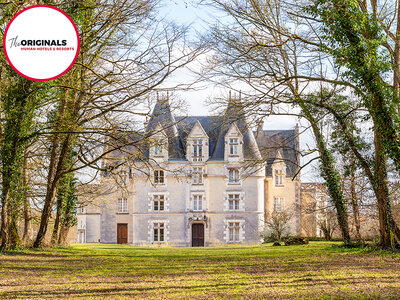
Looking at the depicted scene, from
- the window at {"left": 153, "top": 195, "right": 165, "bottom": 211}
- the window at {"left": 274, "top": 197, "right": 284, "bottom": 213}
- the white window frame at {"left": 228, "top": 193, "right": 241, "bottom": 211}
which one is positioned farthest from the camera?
the window at {"left": 274, "top": 197, "right": 284, "bottom": 213}

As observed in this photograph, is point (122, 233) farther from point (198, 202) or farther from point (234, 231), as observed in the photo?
point (234, 231)

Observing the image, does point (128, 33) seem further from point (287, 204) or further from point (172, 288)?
point (287, 204)

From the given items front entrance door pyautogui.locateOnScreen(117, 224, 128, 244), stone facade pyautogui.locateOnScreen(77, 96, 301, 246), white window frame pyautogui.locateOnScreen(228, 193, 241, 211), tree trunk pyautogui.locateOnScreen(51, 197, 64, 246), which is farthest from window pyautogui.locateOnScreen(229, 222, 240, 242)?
tree trunk pyautogui.locateOnScreen(51, 197, 64, 246)

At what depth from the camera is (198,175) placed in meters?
40.6

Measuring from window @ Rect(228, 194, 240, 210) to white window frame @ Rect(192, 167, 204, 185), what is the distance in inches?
103

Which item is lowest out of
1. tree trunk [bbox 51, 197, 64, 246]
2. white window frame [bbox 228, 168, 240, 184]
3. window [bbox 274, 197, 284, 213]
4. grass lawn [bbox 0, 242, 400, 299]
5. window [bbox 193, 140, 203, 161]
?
grass lawn [bbox 0, 242, 400, 299]

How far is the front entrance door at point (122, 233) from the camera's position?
41.5 metres

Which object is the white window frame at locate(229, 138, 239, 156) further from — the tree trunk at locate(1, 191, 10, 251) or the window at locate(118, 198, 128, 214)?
the tree trunk at locate(1, 191, 10, 251)

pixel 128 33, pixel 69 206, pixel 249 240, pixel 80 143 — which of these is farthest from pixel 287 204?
pixel 128 33

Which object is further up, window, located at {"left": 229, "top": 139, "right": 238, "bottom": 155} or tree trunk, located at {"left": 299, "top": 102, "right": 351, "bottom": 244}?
window, located at {"left": 229, "top": 139, "right": 238, "bottom": 155}

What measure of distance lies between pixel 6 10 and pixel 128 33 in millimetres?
3076

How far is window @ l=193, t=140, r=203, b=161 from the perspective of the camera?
40.6 m

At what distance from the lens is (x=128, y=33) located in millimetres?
13516

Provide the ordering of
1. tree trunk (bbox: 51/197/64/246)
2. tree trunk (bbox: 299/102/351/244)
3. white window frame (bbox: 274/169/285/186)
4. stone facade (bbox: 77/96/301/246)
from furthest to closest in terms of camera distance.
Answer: white window frame (bbox: 274/169/285/186)
stone facade (bbox: 77/96/301/246)
tree trunk (bbox: 51/197/64/246)
tree trunk (bbox: 299/102/351/244)
